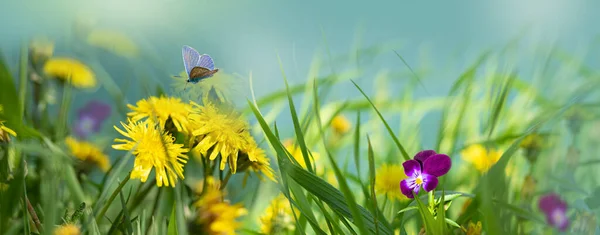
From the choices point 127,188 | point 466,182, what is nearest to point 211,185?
point 127,188

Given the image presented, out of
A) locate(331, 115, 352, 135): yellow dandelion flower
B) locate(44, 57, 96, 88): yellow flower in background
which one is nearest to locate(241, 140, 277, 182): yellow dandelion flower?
locate(44, 57, 96, 88): yellow flower in background

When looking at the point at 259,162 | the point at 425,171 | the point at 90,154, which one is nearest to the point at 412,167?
the point at 425,171

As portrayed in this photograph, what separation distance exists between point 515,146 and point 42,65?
3.06 ft

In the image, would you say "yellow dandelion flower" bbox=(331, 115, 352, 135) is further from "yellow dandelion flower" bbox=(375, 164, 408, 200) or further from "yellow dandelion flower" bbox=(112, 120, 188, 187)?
"yellow dandelion flower" bbox=(112, 120, 188, 187)

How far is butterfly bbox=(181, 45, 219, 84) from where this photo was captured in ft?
1.82

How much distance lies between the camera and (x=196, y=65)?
56 centimetres

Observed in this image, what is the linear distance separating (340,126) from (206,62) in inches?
42.6

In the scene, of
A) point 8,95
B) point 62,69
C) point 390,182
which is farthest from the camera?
point 62,69

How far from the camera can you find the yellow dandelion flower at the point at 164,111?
1.91 ft

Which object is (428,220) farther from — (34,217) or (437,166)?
(34,217)

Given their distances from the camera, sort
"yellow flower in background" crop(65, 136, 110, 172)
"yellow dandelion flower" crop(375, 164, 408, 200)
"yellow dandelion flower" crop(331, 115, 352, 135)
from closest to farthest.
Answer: "yellow dandelion flower" crop(375, 164, 408, 200), "yellow flower in background" crop(65, 136, 110, 172), "yellow dandelion flower" crop(331, 115, 352, 135)

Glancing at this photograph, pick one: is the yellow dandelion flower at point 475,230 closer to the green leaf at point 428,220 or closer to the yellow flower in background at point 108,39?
the green leaf at point 428,220

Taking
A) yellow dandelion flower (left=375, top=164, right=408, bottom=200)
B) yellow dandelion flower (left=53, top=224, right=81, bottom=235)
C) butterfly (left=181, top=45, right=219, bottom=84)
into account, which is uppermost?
butterfly (left=181, top=45, right=219, bottom=84)

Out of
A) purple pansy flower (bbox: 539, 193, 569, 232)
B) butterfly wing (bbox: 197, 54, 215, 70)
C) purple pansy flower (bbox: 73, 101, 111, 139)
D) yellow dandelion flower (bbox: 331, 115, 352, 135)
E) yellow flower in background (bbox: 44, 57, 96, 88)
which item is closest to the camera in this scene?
butterfly wing (bbox: 197, 54, 215, 70)
